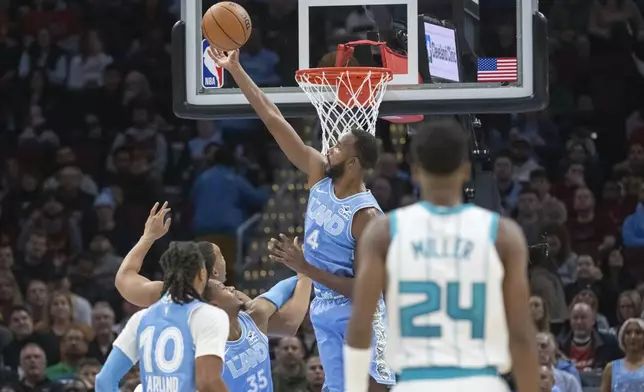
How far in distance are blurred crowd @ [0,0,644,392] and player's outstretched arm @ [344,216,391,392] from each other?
6.55 metres

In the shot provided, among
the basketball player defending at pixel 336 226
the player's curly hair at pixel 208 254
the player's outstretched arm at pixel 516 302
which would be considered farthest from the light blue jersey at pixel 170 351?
the player's outstretched arm at pixel 516 302

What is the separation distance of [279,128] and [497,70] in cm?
150

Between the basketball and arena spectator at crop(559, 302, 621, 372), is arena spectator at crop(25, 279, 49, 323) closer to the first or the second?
arena spectator at crop(559, 302, 621, 372)

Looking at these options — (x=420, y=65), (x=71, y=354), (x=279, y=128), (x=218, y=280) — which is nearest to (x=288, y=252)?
(x=218, y=280)

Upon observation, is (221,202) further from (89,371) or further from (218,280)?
(218,280)

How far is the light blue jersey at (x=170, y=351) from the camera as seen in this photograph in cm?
536

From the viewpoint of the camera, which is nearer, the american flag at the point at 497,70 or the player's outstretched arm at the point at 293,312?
the player's outstretched arm at the point at 293,312

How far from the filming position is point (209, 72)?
305 inches

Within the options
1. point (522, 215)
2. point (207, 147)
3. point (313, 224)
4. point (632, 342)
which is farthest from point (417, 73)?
point (207, 147)

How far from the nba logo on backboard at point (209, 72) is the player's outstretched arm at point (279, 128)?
1.81ft

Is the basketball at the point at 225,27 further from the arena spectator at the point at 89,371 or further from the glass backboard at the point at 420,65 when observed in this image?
the arena spectator at the point at 89,371

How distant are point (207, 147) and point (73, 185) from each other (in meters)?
1.38

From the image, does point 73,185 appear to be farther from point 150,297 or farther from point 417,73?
point 150,297

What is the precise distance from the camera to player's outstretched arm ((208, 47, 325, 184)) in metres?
6.96
